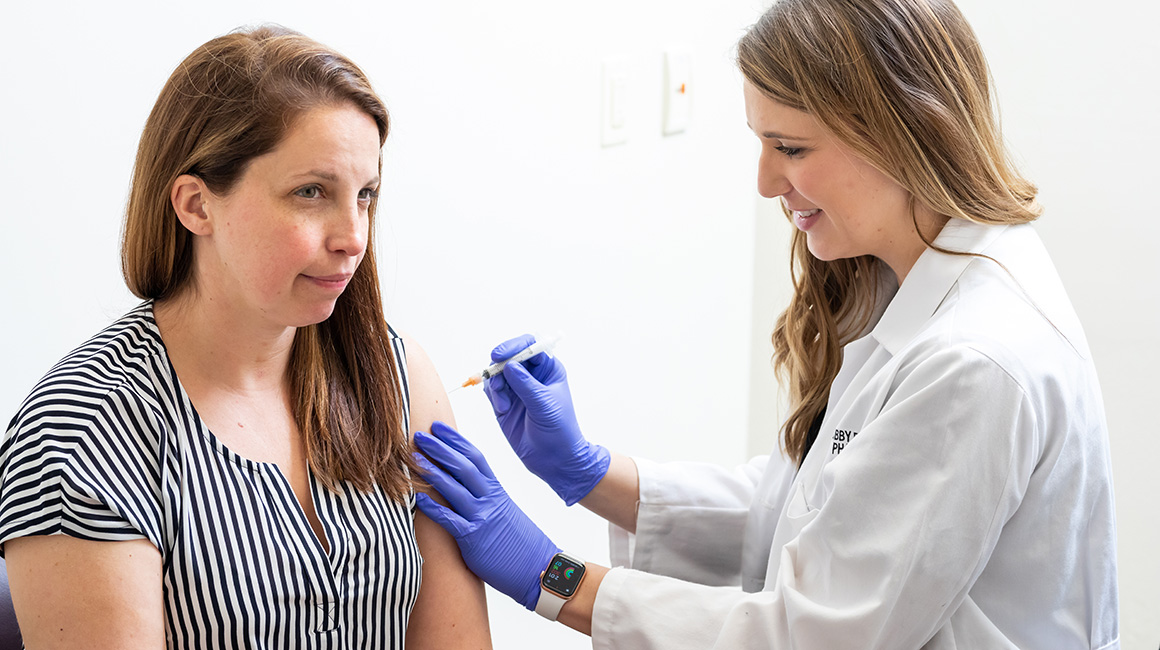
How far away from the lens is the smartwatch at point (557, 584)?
136 cm

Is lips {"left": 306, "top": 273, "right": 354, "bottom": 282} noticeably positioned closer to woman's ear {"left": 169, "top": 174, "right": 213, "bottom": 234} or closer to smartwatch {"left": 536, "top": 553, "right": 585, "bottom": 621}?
woman's ear {"left": 169, "top": 174, "right": 213, "bottom": 234}

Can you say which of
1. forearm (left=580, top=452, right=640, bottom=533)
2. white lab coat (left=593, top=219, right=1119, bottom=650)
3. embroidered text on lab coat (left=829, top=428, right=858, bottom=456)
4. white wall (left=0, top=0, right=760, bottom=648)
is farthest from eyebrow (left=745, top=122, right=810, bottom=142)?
forearm (left=580, top=452, right=640, bottom=533)

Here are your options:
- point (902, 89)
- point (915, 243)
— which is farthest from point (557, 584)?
point (902, 89)

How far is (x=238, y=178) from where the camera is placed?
1048 mm

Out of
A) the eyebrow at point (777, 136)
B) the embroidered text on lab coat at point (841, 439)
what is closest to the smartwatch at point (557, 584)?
the embroidered text on lab coat at point (841, 439)

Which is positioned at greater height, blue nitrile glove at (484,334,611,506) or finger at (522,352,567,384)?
finger at (522,352,567,384)


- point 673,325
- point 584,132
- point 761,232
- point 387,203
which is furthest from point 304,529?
point 761,232

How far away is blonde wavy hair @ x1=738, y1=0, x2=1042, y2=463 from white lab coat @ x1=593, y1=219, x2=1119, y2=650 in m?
0.06

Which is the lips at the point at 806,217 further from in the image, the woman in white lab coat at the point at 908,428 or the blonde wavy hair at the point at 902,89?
the blonde wavy hair at the point at 902,89

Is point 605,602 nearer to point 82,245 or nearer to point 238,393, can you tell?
point 238,393

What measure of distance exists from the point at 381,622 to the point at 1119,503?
1673 mm

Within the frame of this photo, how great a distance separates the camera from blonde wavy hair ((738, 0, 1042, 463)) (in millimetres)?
1180

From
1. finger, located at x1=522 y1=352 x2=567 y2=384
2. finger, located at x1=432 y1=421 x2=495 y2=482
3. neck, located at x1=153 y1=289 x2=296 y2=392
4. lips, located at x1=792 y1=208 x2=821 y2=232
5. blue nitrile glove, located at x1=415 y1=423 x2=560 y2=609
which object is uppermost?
lips, located at x1=792 y1=208 x2=821 y2=232

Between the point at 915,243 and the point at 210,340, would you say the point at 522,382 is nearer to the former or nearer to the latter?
the point at 210,340
